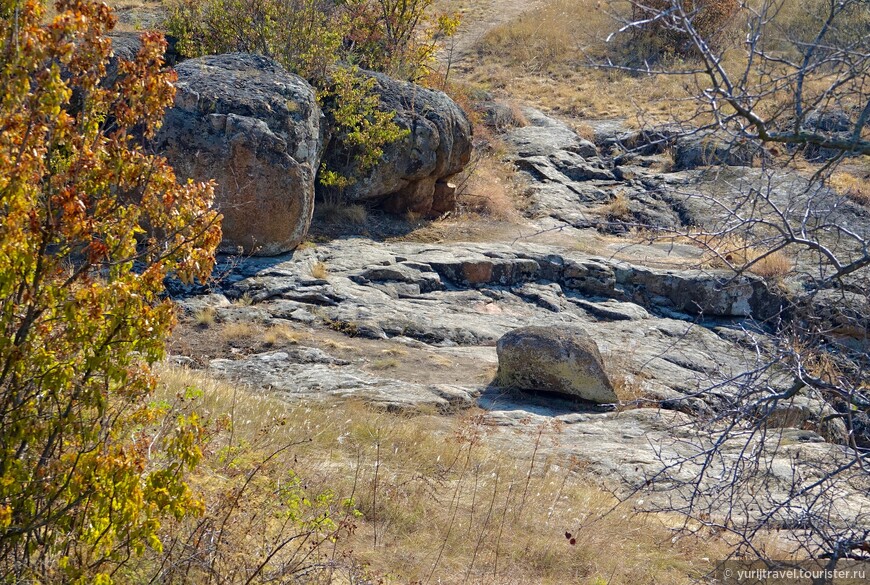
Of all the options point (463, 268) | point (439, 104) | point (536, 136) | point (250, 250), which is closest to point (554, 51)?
point (536, 136)

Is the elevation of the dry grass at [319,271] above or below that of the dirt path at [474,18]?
below

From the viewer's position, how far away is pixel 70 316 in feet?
9.08

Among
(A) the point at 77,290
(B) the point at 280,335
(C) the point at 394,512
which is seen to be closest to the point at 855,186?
(B) the point at 280,335

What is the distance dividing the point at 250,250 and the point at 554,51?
19.4 m

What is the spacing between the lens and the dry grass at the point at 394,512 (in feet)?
12.9

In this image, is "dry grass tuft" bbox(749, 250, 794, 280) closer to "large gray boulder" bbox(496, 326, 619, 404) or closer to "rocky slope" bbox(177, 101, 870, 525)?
"rocky slope" bbox(177, 101, 870, 525)

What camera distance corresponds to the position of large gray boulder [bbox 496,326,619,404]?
8164 millimetres

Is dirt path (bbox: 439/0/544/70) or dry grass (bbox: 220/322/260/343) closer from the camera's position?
dry grass (bbox: 220/322/260/343)

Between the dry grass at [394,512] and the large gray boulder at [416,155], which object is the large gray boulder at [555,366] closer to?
the dry grass at [394,512]

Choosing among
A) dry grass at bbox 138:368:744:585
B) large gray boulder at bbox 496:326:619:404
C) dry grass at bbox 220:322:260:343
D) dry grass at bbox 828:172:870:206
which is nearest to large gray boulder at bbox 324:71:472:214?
dry grass at bbox 220:322:260:343

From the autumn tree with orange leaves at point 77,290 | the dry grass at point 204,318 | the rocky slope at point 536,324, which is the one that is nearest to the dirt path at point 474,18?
the rocky slope at point 536,324

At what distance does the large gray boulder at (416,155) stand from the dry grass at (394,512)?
25.3ft

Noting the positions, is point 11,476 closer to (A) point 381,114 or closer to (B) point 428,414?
(B) point 428,414

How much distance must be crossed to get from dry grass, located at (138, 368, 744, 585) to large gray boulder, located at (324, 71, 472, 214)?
7698 mm
